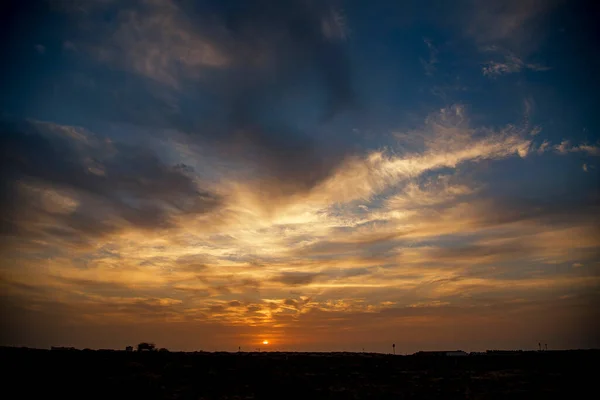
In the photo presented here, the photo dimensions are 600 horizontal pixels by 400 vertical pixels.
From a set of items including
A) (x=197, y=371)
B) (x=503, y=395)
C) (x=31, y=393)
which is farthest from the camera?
(x=197, y=371)

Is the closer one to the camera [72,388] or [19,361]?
[72,388]

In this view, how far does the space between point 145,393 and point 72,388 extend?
10309 mm

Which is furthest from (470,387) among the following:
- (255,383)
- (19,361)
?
(19,361)

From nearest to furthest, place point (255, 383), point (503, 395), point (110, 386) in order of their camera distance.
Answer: point (503, 395), point (110, 386), point (255, 383)

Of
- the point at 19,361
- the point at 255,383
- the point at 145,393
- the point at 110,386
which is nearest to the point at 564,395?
the point at 255,383

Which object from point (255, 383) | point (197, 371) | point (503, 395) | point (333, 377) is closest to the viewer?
point (503, 395)

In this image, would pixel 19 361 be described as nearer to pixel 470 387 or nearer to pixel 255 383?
pixel 255 383

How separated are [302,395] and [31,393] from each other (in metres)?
33.9

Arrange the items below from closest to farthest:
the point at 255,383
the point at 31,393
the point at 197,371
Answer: the point at 31,393, the point at 255,383, the point at 197,371

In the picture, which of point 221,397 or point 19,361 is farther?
point 19,361

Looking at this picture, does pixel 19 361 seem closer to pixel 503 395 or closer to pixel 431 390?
pixel 431 390

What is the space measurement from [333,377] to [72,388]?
43.9 meters

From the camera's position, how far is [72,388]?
171ft

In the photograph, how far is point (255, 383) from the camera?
63.9m
